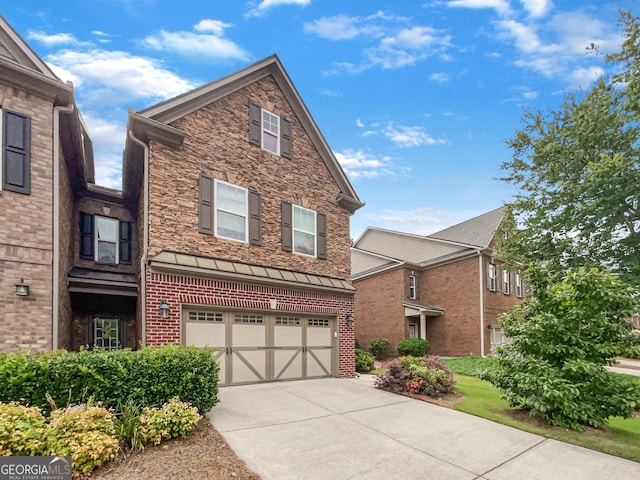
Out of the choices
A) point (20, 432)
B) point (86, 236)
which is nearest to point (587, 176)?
point (20, 432)

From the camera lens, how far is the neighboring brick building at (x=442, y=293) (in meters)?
21.2

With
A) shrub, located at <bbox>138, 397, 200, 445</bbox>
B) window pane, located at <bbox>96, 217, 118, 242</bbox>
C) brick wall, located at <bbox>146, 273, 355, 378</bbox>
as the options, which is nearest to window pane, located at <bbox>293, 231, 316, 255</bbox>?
brick wall, located at <bbox>146, 273, 355, 378</bbox>

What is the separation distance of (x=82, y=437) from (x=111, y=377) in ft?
3.90

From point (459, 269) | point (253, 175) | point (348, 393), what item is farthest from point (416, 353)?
point (253, 175)

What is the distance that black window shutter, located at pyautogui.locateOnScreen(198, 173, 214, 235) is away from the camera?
978 centimetres

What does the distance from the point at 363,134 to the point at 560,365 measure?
42.3 ft

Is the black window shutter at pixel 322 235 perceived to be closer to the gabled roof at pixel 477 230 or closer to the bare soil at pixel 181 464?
the bare soil at pixel 181 464

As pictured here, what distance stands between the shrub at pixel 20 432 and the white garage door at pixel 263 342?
177 inches

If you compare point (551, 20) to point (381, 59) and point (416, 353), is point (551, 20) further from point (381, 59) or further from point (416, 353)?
point (416, 353)

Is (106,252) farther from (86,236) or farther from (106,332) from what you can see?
(106,332)

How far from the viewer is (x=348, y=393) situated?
9.74 meters

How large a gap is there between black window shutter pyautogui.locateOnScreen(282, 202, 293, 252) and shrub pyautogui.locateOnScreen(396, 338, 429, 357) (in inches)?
420

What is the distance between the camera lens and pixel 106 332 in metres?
12.1

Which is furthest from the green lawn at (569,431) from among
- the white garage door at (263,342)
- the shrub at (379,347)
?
the shrub at (379,347)
